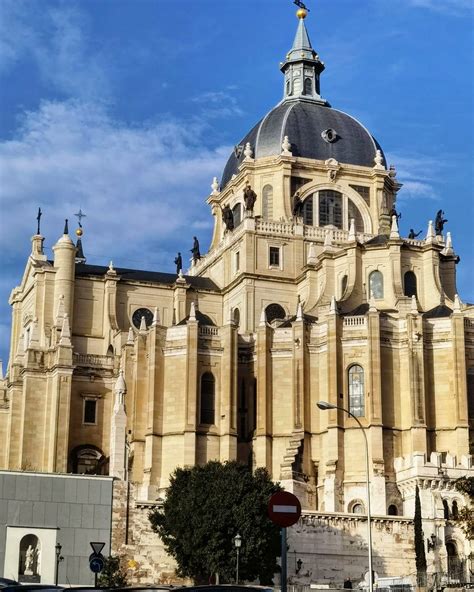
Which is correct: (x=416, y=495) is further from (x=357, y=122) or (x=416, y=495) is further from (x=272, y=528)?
(x=357, y=122)

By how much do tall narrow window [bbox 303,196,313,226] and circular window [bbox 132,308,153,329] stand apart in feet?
49.2

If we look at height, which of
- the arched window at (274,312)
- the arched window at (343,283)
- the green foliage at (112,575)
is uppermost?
the arched window at (343,283)

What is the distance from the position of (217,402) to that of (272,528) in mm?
19462

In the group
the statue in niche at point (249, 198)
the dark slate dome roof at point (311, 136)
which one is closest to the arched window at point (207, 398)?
the statue in niche at point (249, 198)

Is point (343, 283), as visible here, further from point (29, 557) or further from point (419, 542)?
point (29, 557)

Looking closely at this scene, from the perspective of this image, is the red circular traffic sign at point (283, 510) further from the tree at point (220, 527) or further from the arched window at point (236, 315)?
the arched window at point (236, 315)

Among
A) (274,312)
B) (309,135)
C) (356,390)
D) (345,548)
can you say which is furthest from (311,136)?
(345,548)

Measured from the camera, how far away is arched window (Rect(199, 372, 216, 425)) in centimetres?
8056

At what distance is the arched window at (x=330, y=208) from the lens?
3873 inches

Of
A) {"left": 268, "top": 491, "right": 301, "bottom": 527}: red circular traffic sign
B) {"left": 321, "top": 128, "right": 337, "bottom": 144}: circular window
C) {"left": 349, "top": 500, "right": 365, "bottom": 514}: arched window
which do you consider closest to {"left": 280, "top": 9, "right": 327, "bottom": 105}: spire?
{"left": 321, "top": 128, "right": 337, "bottom": 144}: circular window

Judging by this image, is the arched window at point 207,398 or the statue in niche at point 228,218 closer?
the arched window at point 207,398

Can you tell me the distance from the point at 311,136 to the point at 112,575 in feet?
170

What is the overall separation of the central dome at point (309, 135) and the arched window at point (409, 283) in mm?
17294

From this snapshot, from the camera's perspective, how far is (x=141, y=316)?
94812 millimetres
